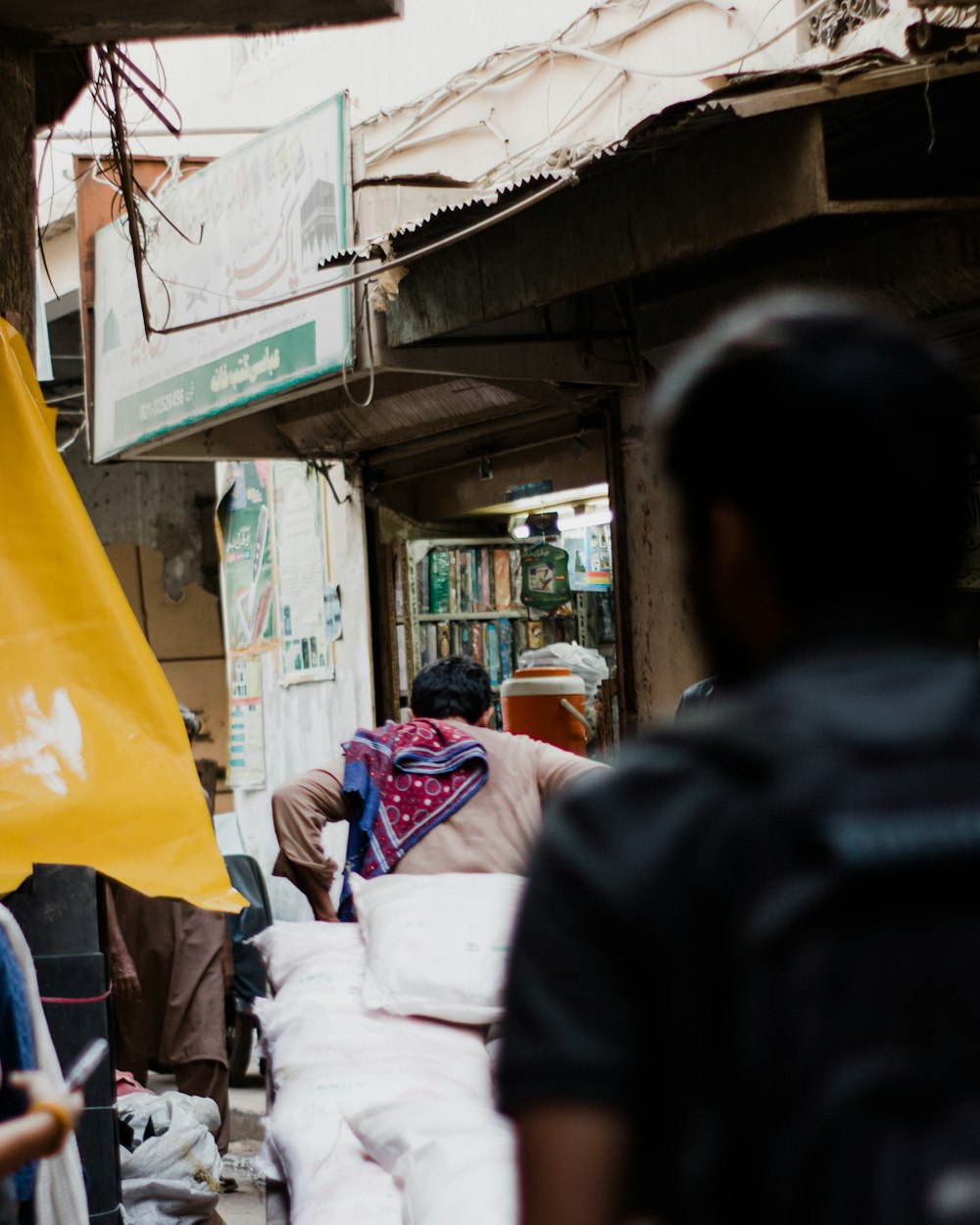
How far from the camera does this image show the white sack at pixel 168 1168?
4.47m

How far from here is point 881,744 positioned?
1.05m

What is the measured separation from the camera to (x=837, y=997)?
3.28ft

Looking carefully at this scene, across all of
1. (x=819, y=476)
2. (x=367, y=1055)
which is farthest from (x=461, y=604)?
(x=819, y=476)

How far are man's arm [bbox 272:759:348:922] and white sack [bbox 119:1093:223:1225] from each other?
0.87 m

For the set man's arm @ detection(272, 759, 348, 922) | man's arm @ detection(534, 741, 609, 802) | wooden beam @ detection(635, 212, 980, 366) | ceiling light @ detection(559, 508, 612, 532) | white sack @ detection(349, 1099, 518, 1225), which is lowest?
white sack @ detection(349, 1099, 518, 1225)

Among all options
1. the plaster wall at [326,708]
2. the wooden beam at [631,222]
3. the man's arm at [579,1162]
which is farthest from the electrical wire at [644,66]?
the man's arm at [579,1162]

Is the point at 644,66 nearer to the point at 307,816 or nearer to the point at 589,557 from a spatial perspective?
the point at 589,557

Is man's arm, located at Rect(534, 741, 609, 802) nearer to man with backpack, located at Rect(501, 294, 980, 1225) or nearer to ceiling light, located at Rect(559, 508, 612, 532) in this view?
ceiling light, located at Rect(559, 508, 612, 532)

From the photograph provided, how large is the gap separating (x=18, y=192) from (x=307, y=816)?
215 centimetres

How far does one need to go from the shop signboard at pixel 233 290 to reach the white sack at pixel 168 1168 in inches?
125

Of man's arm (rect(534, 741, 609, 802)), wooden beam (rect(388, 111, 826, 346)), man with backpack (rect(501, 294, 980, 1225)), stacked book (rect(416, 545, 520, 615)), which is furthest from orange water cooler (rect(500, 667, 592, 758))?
man with backpack (rect(501, 294, 980, 1225))

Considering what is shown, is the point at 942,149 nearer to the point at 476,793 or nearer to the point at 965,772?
the point at 476,793

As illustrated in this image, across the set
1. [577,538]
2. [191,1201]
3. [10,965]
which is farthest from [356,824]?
[577,538]

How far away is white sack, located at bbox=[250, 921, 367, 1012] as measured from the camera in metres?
4.73
